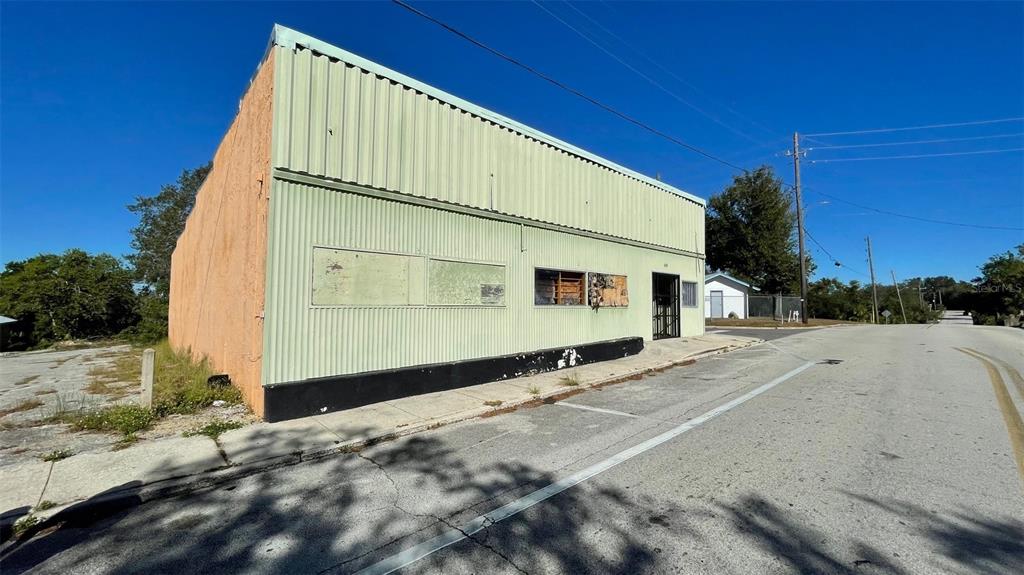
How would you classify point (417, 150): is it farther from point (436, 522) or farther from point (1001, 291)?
point (1001, 291)

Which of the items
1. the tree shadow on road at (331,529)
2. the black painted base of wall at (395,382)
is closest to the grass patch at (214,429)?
the black painted base of wall at (395,382)

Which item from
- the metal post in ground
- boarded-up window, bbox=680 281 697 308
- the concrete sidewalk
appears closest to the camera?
the concrete sidewalk

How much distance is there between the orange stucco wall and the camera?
6969mm

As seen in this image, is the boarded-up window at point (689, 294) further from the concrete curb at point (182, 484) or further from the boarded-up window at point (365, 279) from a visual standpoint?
the concrete curb at point (182, 484)

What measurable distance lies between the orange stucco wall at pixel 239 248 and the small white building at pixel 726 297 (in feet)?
122

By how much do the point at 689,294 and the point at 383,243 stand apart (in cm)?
1407

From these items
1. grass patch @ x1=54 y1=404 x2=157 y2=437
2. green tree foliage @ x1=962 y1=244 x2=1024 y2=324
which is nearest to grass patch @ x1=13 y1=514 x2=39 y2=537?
grass patch @ x1=54 y1=404 x2=157 y2=437

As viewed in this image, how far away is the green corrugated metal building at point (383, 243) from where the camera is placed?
688 cm

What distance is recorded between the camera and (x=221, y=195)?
10898 mm

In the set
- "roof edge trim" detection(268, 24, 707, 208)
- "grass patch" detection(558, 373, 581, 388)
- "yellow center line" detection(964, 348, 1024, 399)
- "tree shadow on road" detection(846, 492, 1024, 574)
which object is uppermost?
"roof edge trim" detection(268, 24, 707, 208)

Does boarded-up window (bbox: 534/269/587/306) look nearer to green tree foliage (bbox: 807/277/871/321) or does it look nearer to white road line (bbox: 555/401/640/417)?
white road line (bbox: 555/401/640/417)

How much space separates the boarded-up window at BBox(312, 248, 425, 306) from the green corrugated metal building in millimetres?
24

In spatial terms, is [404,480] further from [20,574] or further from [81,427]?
[81,427]

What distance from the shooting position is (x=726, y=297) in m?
40.7
